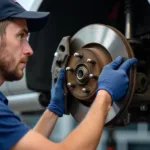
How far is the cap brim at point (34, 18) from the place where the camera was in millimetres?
1493

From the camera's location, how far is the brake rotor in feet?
5.10

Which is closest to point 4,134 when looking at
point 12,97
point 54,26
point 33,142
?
point 33,142

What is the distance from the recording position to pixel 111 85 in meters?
1.49

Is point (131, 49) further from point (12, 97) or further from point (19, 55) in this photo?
point (12, 97)

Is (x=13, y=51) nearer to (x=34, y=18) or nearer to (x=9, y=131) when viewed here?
(x=34, y=18)

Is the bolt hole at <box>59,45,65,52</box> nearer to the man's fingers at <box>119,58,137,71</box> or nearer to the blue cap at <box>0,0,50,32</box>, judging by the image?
the blue cap at <box>0,0,50,32</box>

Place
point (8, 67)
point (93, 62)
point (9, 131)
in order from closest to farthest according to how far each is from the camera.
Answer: point (9, 131), point (8, 67), point (93, 62)

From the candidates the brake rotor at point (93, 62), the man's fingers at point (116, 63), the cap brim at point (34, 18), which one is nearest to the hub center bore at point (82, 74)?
the brake rotor at point (93, 62)

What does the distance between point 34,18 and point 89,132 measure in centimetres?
46

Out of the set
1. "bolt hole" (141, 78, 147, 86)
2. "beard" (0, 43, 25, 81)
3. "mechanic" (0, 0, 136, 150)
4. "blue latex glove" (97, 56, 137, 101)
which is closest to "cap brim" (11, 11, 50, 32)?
"mechanic" (0, 0, 136, 150)

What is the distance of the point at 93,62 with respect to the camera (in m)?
1.61

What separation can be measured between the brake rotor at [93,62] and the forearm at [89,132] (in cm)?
16

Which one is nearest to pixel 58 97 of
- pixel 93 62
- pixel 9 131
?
pixel 93 62

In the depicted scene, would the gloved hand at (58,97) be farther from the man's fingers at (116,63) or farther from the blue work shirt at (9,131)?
the blue work shirt at (9,131)
